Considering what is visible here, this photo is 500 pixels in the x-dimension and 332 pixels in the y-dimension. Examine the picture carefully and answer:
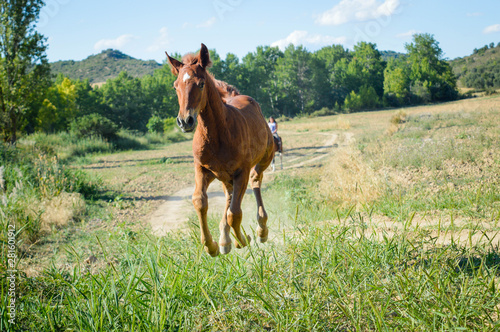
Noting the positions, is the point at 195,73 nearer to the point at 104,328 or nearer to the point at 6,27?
the point at 104,328

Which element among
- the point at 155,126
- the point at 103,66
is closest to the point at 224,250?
the point at 155,126

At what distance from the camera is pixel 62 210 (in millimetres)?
9750

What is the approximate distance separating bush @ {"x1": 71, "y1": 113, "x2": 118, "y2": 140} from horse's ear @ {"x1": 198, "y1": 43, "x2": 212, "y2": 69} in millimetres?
29834

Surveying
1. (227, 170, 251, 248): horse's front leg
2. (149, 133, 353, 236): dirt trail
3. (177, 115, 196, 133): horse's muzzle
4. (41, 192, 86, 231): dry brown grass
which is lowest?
(149, 133, 353, 236): dirt trail

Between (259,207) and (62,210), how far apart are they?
7.59 metres

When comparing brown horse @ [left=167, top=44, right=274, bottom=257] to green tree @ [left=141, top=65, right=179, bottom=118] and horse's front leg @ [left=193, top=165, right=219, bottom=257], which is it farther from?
green tree @ [left=141, top=65, right=179, bottom=118]

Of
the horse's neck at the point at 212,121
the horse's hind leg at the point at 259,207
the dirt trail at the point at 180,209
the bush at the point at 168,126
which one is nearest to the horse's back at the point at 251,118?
the horse's neck at the point at 212,121

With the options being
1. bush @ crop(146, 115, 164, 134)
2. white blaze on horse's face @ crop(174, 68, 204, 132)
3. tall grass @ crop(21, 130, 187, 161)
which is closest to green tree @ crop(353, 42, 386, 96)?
bush @ crop(146, 115, 164, 134)

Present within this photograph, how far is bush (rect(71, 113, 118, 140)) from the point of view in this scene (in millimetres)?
29953

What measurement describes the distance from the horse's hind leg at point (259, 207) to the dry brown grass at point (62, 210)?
667 cm

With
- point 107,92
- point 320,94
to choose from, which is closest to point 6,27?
point 107,92

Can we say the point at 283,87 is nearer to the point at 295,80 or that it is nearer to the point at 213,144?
the point at 295,80

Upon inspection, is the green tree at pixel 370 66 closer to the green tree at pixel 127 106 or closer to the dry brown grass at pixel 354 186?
the green tree at pixel 127 106

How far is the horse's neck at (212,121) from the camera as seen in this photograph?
3.74m
